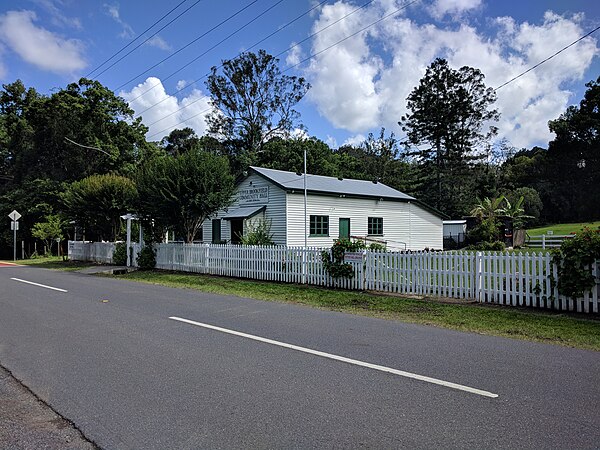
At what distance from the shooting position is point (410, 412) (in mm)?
4031

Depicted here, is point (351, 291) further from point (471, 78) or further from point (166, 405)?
point (471, 78)

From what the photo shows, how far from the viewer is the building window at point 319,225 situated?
2394 cm

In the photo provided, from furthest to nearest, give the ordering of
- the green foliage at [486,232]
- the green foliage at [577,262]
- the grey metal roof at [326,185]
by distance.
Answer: the green foliage at [486,232] → the grey metal roof at [326,185] → the green foliage at [577,262]

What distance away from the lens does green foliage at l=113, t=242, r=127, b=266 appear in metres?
23.0

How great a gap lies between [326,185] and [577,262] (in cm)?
1816

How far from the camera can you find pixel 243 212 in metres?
24.8

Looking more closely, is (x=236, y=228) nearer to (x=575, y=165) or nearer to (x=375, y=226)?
(x=375, y=226)

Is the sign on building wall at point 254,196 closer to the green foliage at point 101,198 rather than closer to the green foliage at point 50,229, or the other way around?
the green foliage at point 101,198

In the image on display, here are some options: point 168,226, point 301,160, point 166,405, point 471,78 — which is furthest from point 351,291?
point 471,78

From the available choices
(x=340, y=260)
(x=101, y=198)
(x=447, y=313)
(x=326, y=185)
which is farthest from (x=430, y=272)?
(x=101, y=198)

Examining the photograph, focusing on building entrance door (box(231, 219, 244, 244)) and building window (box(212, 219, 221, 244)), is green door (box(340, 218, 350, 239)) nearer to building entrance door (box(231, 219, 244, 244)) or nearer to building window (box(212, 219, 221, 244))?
building entrance door (box(231, 219, 244, 244))

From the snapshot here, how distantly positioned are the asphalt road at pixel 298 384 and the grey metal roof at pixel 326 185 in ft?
51.3

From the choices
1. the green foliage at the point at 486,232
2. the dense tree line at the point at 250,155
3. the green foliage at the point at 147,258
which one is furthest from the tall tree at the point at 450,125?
the green foliage at the point at 147,258

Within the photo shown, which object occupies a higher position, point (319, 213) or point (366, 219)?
point (319, 213)
